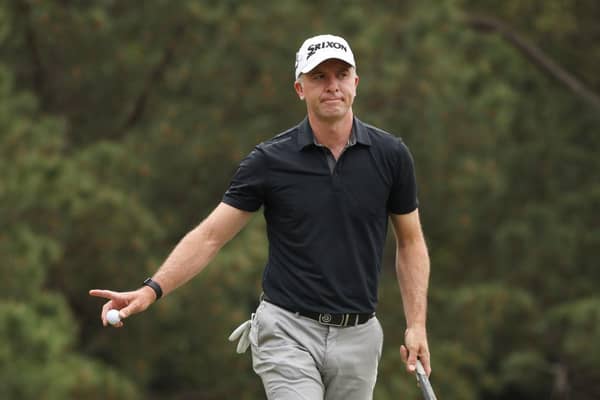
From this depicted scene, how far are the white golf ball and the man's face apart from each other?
1003 millimetres

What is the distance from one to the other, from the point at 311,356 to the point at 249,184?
647 millimetres

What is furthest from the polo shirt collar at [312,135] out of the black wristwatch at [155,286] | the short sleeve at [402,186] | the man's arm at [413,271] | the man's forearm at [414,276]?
the black wristwatch at [155,286]

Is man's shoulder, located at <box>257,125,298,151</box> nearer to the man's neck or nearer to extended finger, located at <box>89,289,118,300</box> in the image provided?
the man's neck

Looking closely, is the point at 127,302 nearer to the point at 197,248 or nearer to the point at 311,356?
the point at 197,248

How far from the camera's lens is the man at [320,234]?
477 centimetres

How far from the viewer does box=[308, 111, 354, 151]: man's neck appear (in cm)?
482

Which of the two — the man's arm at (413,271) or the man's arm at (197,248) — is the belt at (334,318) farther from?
the man's arm at (197,248)

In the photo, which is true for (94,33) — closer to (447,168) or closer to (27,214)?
(27,214)

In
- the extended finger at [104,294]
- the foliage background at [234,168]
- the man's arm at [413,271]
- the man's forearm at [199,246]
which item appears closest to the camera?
the extended finger at [104,294]

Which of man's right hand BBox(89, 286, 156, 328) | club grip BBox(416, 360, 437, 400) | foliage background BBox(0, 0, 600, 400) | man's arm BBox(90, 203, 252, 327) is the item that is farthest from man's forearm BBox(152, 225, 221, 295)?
foliage background BBox(0, 0, 600, 400)

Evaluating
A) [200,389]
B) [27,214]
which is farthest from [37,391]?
[200,389]

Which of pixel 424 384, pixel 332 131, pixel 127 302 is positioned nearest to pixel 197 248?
pixel 127 302

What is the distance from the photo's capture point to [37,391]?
40.2ft

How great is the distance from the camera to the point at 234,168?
15.7m
